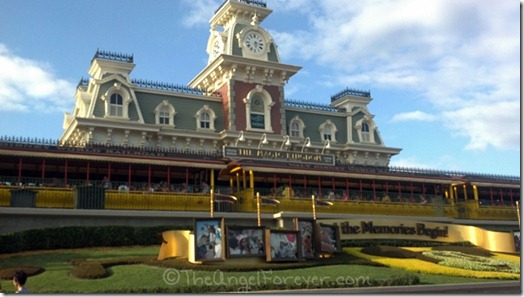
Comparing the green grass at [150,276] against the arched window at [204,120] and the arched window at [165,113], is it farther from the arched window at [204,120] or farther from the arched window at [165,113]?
the arched window at [204,120]

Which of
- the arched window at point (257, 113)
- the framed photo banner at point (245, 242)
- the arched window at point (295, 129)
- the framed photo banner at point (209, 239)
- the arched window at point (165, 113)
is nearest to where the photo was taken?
the framed photo banner at point (209, 239)

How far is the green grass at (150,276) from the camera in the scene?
19.6m

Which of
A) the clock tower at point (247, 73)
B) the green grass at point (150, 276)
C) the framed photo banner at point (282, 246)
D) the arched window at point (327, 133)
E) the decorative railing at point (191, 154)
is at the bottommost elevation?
the green grass at point (150, 276)

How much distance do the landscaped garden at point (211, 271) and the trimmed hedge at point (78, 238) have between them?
22cm

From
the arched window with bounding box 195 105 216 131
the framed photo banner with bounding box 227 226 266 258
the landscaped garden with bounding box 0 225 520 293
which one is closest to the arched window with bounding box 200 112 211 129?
the arched window with bounding box 195 105 216 131

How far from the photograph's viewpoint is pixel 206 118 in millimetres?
47375

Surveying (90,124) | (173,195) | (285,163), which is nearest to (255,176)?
(285,163)

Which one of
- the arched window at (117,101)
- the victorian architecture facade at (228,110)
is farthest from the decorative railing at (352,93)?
the arched window at (117,101)

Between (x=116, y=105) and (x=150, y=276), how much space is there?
24451 mm

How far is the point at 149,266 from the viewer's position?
2284 centimetres

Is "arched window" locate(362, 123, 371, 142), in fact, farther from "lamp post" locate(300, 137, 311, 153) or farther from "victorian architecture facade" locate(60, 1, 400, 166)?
"lamp post" locate(300, 137, 311, 153)

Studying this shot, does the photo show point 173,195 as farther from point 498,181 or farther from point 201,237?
point 498,181

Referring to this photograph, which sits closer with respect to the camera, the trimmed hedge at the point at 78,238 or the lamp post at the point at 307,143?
the trimmed hedge at the point at 78,238

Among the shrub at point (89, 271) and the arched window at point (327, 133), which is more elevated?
the arched window at point (327, 133)
